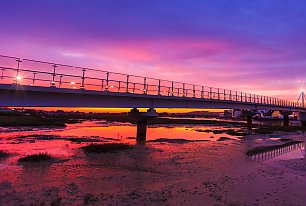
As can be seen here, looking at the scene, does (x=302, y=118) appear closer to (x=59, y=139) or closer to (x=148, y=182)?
(x=59, y=139)

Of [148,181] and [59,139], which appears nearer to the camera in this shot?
[148,181]

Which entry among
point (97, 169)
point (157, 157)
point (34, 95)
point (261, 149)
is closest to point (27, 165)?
point (97, 169)

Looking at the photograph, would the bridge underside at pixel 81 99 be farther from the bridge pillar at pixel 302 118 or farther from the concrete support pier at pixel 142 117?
the bridge pillar at pixel 302 118

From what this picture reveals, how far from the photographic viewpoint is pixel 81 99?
26141 mm

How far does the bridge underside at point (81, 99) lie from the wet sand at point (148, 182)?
484cm

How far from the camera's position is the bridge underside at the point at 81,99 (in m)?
20.2

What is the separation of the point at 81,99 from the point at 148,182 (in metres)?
15.4

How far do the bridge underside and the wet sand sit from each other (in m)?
4.84

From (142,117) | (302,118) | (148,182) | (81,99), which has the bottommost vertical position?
(148,182)

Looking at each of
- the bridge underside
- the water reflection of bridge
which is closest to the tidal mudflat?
the water reflection of bridge

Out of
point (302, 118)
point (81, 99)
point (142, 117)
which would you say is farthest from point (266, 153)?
point (302, 118)

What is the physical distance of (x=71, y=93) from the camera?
959 inches

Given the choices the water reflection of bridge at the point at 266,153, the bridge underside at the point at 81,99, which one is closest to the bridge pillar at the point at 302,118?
the bridge underside at the point at 81,99

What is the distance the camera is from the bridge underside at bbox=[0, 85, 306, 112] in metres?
20.2
